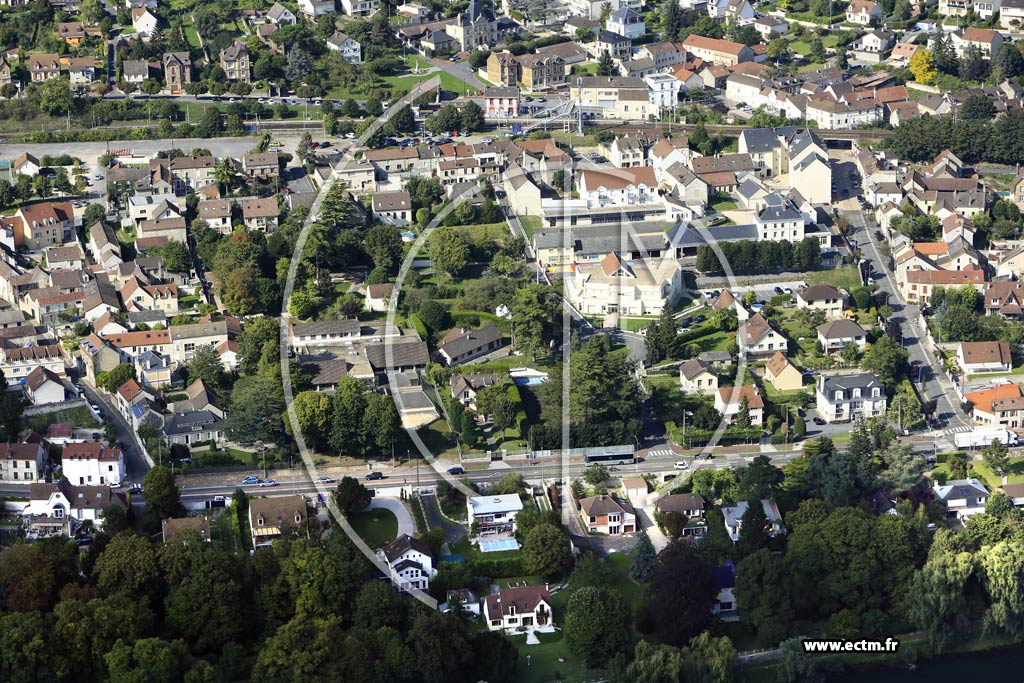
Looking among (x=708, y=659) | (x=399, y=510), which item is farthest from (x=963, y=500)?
(x=399, y=510)

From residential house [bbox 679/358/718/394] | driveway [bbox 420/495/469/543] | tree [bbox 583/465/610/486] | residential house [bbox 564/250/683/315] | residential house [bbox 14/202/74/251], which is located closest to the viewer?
driveway [bbox 420/495/469/543]

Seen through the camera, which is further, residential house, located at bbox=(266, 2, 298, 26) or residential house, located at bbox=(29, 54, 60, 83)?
residential house, located at bbox=(266, 2, 298, 26)

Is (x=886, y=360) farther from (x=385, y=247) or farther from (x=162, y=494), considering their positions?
(x=162, y=494)

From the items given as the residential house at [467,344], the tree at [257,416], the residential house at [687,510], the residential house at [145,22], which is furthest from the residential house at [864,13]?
the tree at [257,416]

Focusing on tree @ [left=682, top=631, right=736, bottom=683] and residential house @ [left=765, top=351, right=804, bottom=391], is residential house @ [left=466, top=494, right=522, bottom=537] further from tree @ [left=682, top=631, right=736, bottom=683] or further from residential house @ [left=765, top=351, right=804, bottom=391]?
residential house @ [left=765, top=351, right=804, bottom=391]

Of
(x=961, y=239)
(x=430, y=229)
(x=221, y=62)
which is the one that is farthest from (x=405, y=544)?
(x=221, y=62)

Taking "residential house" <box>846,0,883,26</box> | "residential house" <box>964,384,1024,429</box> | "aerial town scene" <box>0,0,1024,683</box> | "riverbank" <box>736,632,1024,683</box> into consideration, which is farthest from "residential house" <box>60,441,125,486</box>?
"residential house" <box>846,0,883,26</box>
